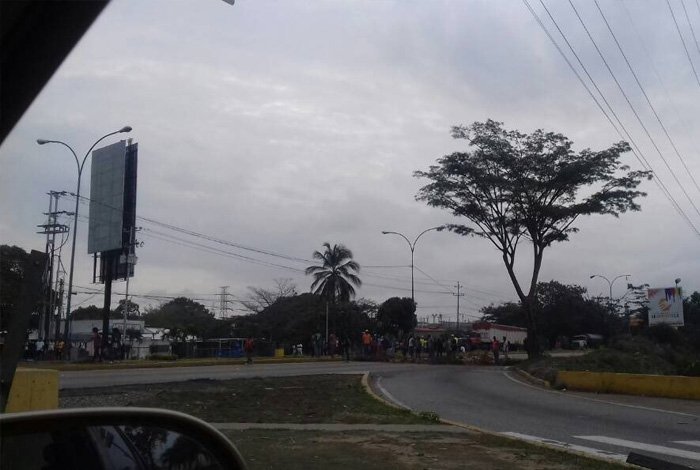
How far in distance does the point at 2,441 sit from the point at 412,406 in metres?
15.8

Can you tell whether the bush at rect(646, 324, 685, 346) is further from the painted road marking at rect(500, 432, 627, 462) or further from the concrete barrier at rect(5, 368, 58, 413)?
the concrete barrier at rect(5, 368, 58, 413)

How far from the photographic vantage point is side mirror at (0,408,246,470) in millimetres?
2418

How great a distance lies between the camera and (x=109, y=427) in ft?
8.60

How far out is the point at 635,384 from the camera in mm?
21188

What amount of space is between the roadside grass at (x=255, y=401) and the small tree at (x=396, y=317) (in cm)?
4600

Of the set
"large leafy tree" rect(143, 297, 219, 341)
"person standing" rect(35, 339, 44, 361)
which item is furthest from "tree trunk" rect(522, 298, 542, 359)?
"large leafy tree" rect(143, 297, 219, 341)

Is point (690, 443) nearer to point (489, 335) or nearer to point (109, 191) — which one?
point (109, 191)

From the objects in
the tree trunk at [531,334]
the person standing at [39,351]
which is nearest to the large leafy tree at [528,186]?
the tree trunk at [531,334]

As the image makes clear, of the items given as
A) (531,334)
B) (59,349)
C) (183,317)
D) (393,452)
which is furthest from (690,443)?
(183,317)

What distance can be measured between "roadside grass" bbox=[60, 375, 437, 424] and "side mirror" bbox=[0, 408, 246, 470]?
36.3ft

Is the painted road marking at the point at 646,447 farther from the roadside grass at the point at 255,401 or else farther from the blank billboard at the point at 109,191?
the blank billboard at the point at 109,191

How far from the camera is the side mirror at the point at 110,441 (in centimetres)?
242

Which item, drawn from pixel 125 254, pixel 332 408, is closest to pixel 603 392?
pixel 332 408

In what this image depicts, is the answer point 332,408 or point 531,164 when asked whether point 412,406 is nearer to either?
point 332,408
